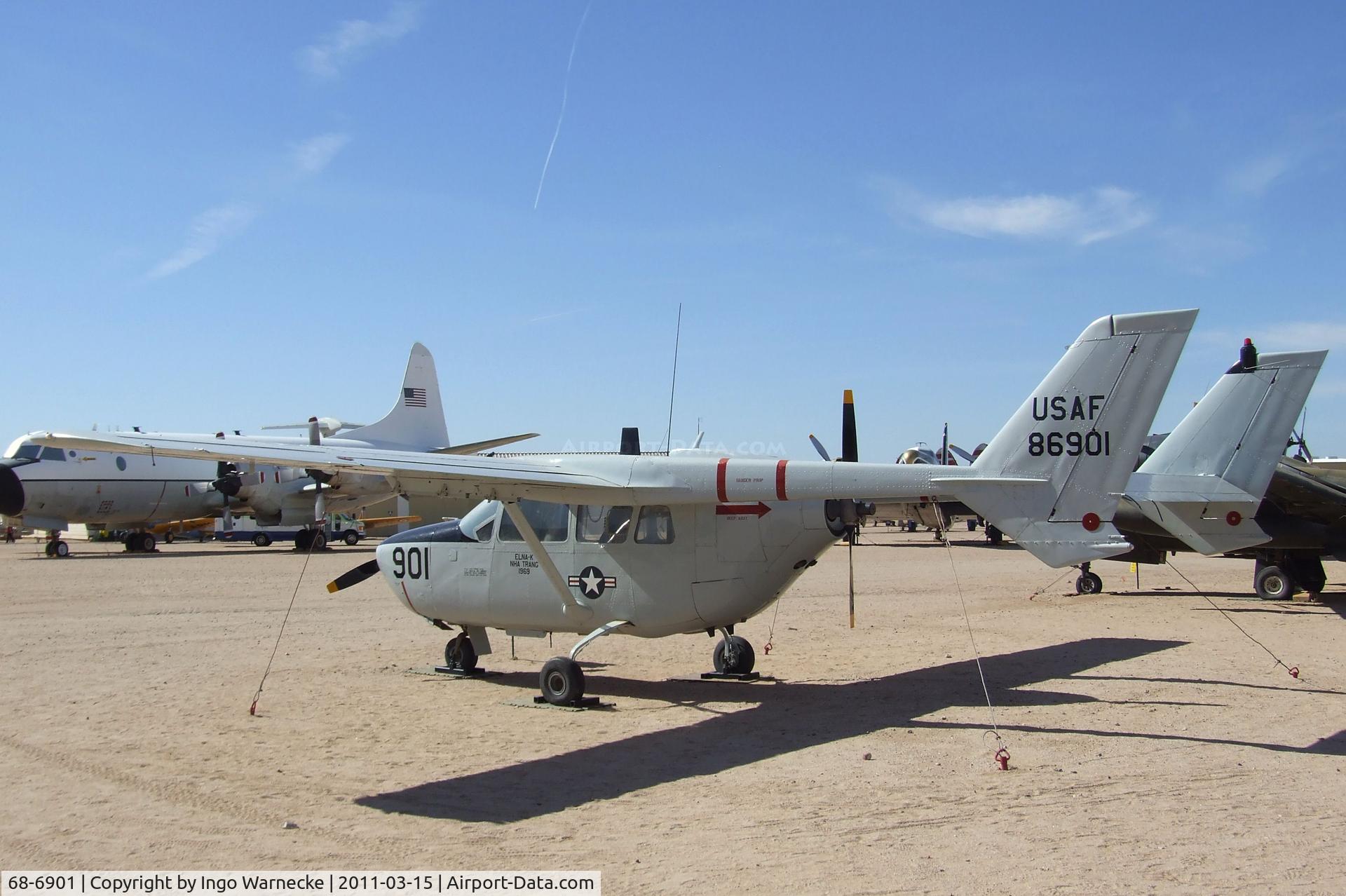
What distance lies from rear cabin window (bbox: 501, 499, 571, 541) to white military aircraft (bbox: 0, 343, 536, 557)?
2181 cm

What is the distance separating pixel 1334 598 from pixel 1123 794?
1557cm

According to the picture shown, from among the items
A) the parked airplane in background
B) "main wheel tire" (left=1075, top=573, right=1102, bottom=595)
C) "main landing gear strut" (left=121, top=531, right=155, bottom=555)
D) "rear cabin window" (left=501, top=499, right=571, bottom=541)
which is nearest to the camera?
"rear cabin window" (left=501, top=499, right=571, bottom=541)

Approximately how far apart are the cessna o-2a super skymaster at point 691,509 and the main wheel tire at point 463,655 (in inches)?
0.9

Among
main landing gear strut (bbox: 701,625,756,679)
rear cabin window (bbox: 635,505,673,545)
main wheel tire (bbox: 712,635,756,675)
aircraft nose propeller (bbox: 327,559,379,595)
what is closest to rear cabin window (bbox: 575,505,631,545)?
rear cabin window (bbox: 635,505,673,545)

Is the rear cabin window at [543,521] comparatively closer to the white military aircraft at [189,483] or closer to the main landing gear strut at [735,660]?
the main landing gear strut at [735,660]

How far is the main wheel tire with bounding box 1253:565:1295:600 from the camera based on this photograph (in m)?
19.0

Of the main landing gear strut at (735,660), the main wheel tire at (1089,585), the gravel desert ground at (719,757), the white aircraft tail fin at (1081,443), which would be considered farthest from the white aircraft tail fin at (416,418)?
the white aircraft tail fin at (1081,443)

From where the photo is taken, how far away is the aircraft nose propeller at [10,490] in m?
36.3

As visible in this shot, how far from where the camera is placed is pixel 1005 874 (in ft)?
18.2

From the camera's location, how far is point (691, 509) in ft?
35.4

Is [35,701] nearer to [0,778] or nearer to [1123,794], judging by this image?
[0,778]

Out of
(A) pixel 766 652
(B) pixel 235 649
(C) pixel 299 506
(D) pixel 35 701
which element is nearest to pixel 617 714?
(A) pixel 766 652

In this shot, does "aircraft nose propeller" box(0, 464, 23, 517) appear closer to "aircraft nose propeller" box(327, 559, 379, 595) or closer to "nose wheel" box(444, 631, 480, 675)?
"aircraft nose propeller" box(327, 559, 379, 595)

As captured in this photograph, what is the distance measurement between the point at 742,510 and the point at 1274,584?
1376 centimetres
